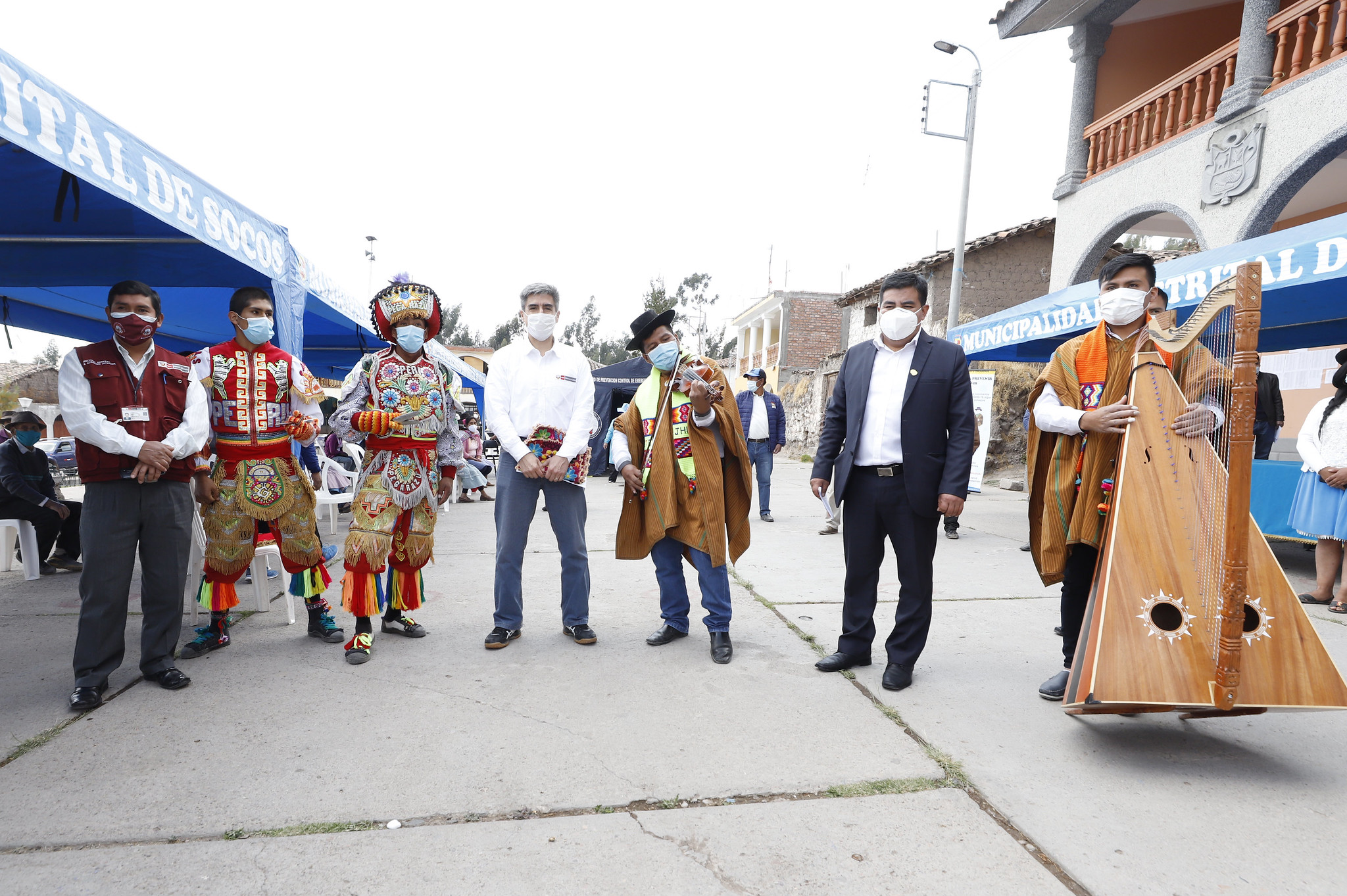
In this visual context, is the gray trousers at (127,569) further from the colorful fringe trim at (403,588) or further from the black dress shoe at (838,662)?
the black dress shoe at (838,662)

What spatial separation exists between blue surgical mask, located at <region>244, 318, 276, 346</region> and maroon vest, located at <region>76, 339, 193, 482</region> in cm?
38

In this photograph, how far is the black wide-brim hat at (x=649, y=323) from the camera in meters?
3.97

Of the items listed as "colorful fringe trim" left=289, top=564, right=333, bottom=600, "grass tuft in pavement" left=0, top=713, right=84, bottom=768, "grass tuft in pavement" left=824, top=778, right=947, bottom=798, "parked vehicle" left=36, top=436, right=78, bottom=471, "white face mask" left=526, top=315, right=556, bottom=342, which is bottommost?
"parked vehicle" left=36, top=436, right=78, bottom=471

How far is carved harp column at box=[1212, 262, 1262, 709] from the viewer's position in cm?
238

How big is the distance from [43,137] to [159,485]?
154 centimetres

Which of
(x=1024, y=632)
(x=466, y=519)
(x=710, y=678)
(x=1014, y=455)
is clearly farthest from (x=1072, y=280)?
(x=710, y=678)

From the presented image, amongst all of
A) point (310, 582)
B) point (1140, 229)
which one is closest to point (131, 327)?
point (310, 582)

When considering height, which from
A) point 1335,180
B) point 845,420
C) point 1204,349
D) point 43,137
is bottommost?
point 845,420

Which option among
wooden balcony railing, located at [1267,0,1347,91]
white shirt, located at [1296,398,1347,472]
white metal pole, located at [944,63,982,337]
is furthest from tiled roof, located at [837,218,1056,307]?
white shirt, located at [1296,398,1347,472]

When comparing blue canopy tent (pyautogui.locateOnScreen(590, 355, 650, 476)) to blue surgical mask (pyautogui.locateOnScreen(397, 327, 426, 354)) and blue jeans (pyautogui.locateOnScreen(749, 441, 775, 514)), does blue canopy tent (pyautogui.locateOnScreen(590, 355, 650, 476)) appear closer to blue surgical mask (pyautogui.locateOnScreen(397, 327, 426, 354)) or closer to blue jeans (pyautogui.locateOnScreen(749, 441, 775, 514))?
blue jeans (pyautogui.locateOnScreen(749, 441, 775, 514))

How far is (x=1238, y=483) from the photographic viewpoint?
2.41m

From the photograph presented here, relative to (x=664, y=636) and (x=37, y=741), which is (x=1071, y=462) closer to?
(x=664, y=636)

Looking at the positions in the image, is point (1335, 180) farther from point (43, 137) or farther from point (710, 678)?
point (43, 137)

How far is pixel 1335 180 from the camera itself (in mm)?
9398
